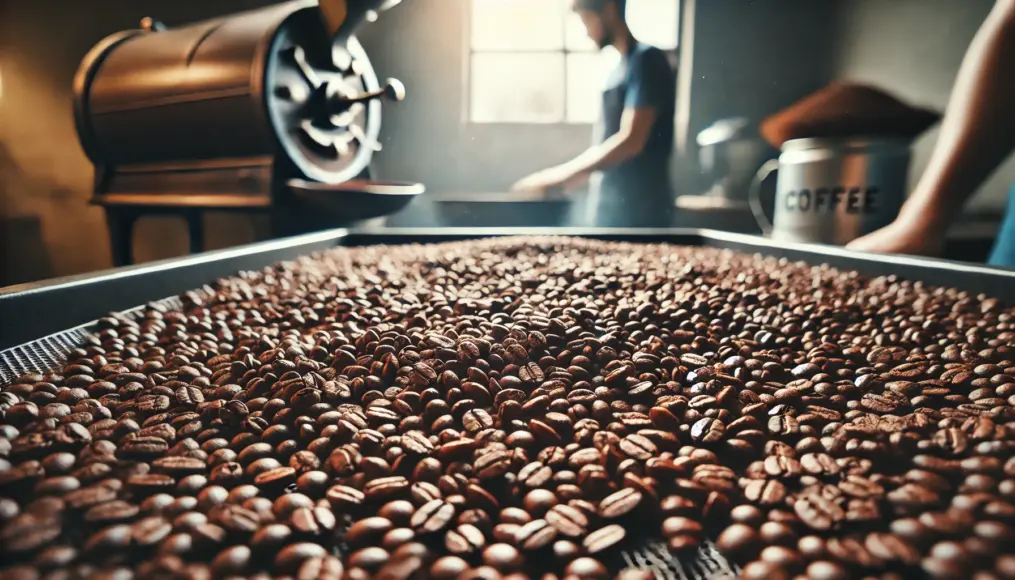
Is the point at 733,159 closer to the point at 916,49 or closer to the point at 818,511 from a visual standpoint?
the point at 916,49

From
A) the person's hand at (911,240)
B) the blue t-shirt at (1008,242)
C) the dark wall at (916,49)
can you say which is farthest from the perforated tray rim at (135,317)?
the dark wall at (916,49)

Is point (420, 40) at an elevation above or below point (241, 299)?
above

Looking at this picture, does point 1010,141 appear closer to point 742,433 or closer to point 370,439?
point 742,433

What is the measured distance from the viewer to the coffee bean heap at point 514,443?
43 cm

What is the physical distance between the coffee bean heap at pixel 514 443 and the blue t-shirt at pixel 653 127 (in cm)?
163

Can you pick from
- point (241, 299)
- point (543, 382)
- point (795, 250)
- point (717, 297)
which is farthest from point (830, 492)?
point (795, 250)

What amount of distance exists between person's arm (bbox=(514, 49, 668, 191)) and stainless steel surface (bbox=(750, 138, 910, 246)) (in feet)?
2.03

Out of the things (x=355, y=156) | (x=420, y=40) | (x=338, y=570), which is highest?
(x=420, y=40)

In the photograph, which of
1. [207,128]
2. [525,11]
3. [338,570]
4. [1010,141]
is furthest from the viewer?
[525,11]

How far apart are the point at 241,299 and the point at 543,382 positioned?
740 mm

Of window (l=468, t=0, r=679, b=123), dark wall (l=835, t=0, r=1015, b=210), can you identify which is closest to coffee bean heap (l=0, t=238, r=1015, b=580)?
dark wall (l=835, t=0, r=1015, b=210)

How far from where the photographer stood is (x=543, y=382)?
74 cm

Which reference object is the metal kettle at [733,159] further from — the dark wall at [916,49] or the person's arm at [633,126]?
the person's arm at [633,126]

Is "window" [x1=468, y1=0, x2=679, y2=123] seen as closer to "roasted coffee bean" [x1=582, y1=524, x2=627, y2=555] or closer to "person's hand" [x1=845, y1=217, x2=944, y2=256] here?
"person's hand" [x1=845, y1=217, x2=944, y2=256]
